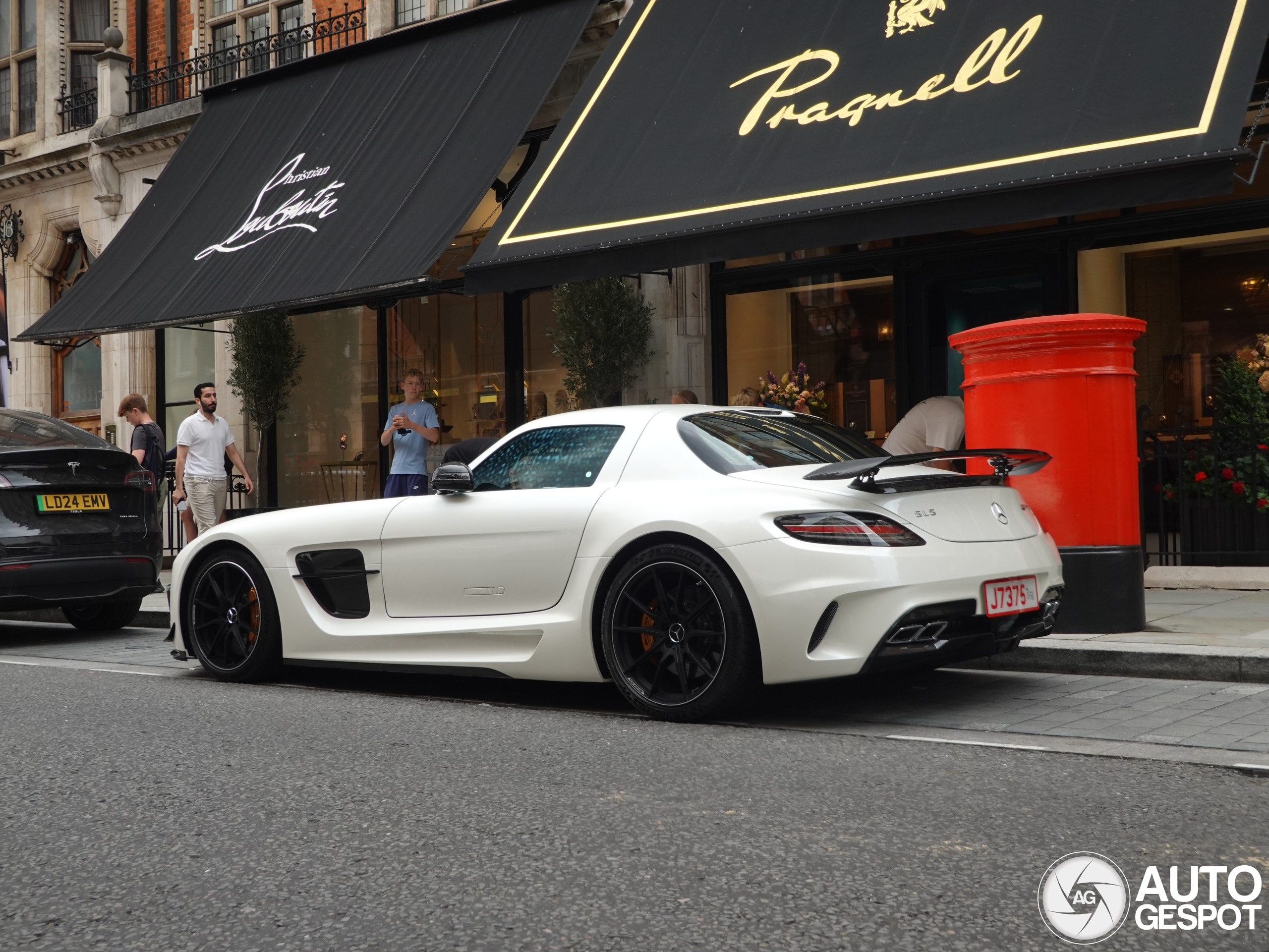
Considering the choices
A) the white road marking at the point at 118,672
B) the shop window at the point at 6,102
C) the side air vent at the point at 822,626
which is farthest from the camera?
the shop window at the point at 6,102

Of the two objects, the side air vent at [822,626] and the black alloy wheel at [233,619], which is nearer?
the side air vent at [822,626]

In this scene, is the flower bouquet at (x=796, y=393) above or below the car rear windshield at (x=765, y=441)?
above

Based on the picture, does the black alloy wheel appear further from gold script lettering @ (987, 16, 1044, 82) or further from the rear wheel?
gold script lettering @ (987, 16, 1044, 82)

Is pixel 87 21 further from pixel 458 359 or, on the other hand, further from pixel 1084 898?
pixel 1084 898

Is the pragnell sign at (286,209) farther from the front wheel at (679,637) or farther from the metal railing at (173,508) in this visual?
the front wheel at (679,637)

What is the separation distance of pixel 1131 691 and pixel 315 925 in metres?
4.31

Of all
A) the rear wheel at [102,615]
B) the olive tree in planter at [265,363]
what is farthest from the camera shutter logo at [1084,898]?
the olive tree in planter at [265,363]

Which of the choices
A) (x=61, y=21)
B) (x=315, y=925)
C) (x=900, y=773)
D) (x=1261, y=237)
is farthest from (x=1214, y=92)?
(x=61, y=21)

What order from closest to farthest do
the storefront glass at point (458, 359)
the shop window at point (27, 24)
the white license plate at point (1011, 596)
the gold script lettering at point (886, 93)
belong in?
the white license plate at point (1011, 596), the gold script lettering at point (886, 93), the storefront glass at point (458, 359), the shop window at point (27, 24)

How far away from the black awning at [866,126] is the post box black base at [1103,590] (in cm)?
206

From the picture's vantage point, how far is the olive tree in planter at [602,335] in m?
12.9

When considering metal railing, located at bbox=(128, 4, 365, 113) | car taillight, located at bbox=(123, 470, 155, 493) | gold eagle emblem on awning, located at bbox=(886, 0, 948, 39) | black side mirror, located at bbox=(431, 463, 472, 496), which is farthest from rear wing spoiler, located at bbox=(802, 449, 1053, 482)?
metal railing, located at bbox=(128, 4, 365, 113)

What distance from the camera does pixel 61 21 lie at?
20.6m

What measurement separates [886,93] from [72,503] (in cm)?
630
